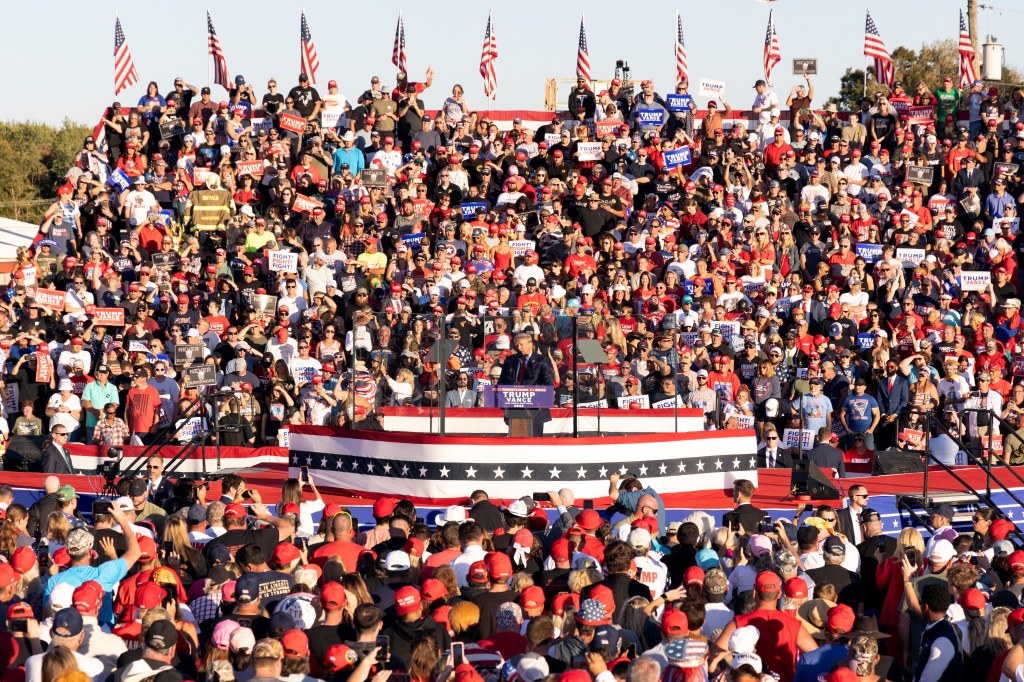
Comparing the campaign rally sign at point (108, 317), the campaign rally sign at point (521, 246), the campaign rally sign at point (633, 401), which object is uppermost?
the campaign rally sign at point (521, 246)

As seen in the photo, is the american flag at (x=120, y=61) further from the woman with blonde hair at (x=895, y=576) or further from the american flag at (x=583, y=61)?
the woman with blonde hair at (x=895, y=576)

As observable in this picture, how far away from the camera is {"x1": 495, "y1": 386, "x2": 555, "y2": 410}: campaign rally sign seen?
701 inches

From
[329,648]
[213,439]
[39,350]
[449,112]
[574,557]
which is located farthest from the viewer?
[449,112]

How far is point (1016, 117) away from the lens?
93.2 feet

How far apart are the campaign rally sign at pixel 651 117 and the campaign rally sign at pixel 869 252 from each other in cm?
579

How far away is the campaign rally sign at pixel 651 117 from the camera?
2902 cm

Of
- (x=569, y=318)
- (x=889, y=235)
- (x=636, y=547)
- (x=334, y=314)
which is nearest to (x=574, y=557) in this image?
(x=636, y=547)

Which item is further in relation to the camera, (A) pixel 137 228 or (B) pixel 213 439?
(A) pixel 137 228

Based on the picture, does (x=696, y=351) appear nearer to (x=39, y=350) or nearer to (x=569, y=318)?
(x=569, y=318)

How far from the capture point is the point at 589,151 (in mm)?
28078

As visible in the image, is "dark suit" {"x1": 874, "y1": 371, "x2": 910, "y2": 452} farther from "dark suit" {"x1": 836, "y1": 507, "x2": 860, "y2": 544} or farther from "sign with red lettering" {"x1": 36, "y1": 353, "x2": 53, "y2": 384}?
"sign with red lettering" {"x1": 36, "y1": 353, "x2": 53, "y2": 384}

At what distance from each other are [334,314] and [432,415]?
5311 mm

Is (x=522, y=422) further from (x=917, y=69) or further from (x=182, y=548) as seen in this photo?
(x=917, y=69)

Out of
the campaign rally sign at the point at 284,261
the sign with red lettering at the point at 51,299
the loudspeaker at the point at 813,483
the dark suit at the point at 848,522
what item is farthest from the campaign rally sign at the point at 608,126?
the dark suit at the point at 848,522
